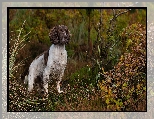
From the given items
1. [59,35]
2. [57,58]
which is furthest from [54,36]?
[57,58]

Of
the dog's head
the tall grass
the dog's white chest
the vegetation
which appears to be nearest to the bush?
the vegetation

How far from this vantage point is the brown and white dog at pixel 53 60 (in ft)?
27.9

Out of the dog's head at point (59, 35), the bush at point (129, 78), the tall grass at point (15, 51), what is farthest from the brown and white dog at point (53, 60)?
the bush at point (129, 78)

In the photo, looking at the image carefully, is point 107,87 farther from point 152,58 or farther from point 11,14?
point 11,14

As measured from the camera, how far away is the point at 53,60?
27.9 ft

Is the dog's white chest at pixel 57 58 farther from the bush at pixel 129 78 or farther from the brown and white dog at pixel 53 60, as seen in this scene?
the bush at pixel 129 78

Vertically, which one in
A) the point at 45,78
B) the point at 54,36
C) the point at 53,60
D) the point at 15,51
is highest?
the point at 54,36

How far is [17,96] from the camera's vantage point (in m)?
8.55

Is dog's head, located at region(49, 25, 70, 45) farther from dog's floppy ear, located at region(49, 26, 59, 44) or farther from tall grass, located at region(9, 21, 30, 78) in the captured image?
tall grass, located at region(9, 21, 30, 78)

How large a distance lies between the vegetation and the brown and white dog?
0.07 m

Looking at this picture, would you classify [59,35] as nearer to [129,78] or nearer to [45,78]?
[45,78]

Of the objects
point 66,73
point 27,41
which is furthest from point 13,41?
point 66,73

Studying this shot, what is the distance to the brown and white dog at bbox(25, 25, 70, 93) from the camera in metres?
8.49

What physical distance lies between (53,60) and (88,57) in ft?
1.44
